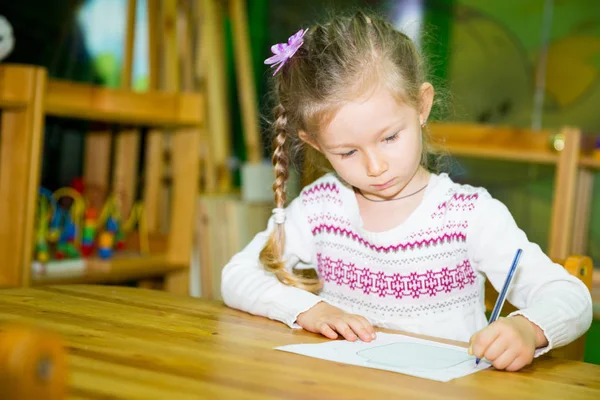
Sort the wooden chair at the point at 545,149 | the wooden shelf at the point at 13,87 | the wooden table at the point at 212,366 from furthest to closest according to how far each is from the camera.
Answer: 1. the wooden chair at the point at 545,149
2. the wooden shelf at the point at 13,87
3. the wooden table at the point at 212,366

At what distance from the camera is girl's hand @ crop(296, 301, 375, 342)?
→ 980 millimetres

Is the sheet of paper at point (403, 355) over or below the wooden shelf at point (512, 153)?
below

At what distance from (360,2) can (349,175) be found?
268 cm

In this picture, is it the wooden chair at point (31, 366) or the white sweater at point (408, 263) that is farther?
the white sweater at point (408, 263)

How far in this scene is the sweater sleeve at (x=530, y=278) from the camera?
38.6 inches

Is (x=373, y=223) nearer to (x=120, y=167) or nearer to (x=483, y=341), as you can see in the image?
(x=483, y=341)

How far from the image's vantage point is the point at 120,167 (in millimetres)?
2723

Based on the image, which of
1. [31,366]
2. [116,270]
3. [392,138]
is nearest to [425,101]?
[392,138]

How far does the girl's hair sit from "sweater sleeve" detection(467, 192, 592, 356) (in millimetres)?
210

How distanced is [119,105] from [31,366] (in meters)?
1.82

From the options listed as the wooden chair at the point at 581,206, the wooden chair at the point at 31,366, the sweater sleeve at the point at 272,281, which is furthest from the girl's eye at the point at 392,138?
the wooden chair at the point at 581,206

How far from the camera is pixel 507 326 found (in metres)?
0.89

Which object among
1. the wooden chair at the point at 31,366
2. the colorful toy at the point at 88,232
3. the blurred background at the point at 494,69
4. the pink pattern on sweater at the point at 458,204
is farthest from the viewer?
the blurred background at the point at 494,69

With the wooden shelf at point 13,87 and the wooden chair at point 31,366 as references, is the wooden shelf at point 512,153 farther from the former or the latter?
the wooden chair at point 31,366
